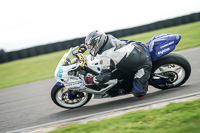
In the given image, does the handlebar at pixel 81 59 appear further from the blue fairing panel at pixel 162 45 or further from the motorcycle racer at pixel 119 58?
the blue fairing panel at pixel 162 45

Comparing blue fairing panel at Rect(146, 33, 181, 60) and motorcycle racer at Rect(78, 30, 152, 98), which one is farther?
blue fairing panel at Rect(146, 33, 181, 60)

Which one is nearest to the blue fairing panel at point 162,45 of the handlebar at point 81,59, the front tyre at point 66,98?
the handlebar at point 81,59

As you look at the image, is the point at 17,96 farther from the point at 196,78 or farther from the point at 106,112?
the point at 196,78

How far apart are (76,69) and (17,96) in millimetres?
3551

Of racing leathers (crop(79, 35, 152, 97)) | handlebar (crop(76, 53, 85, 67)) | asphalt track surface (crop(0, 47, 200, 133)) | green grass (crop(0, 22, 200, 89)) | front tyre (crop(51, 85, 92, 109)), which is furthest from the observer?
green grass (crop(0, 22, 200, 89))

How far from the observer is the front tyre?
17.0 ft

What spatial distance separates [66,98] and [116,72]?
4.45 ft

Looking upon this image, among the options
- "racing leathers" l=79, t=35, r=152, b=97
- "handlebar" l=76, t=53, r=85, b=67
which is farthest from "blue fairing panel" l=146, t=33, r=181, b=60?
"handlebar" l=76, t=53, r=85, b=67

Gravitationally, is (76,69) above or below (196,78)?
above

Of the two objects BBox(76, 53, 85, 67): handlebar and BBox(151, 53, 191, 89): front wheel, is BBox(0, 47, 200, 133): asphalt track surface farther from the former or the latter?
BBox(76, 53, 85, 67): handlebar

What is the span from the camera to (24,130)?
15.2 feet

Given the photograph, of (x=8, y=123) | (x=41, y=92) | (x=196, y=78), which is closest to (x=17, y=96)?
(x=41, y=92)

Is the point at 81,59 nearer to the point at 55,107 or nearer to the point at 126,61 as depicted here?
the point at 126,61

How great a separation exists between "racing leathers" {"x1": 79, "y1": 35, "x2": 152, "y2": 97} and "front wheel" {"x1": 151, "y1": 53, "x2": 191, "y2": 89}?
305 millimetres
